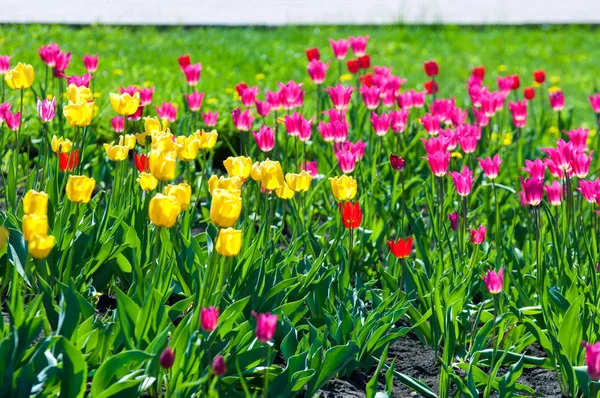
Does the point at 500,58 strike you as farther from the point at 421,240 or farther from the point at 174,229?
the point at 174,229

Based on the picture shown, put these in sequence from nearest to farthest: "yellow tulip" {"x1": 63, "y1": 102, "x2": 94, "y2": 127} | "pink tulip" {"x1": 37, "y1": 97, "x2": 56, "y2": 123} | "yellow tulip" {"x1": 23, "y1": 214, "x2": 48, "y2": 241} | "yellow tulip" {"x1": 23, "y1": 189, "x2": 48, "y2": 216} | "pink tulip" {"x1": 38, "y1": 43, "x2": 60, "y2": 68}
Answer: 1. "yellow tulip" {"x1": 23, "y1": 214, "x2": 48, "y2": 241}
2. "yellow tulip" {"x1": 23, "y1": 189, "x2": 48, "y2": 216}
3. "yellow tulip" {"x1": 63, "y1": 102, "x2": 94, "y2": 127}
4. "pink tulip" {"x1": 37, "y1": 97, "x2": 56, "y2": 123}
5. "pink tulip" {"x1": 38, "y1": 43, "x2": 60, "y2": 68}

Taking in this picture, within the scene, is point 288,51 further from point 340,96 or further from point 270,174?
point 270,174

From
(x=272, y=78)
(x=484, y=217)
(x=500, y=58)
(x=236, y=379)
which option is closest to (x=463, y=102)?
(x=272, y=78)

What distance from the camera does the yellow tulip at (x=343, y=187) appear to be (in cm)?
269

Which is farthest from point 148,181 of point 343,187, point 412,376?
point 412,376

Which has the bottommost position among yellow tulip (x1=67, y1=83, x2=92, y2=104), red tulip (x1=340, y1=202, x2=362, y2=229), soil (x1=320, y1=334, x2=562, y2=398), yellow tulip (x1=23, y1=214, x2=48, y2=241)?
soil (x1=320, y1=334, x2=562, y2=398)

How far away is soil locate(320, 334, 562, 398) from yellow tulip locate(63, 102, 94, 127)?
3.30 feet

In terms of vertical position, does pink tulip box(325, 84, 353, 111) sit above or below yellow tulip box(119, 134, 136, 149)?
above

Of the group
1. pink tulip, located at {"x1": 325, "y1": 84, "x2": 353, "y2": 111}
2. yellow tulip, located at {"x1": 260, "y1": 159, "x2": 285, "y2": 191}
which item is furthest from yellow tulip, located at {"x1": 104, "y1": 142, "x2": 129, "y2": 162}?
pink tulip, located at {"x1": 325, "y1": 84, "x2": 353, "y2": 111}

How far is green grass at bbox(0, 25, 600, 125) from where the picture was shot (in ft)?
20.2

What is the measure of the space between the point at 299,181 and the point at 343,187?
5.4 inches

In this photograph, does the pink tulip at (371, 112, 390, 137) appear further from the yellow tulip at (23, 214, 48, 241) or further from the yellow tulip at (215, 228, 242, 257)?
the yellow tulip at (23, 214, 48, 241)

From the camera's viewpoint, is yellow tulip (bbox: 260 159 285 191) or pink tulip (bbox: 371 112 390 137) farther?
pink tulip (bbox: 371 112 390 137)

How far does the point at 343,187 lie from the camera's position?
8.87 ft
